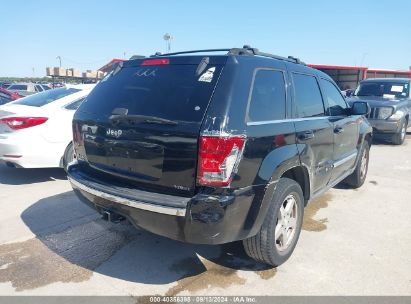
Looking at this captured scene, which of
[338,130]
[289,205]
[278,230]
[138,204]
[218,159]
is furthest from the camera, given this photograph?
[338,130]

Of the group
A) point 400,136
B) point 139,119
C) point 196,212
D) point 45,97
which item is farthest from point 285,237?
point 400,136

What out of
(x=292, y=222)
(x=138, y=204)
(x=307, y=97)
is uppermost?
(x=307, y=97)

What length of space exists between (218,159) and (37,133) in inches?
154

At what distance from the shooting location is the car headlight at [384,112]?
9891 millimetres

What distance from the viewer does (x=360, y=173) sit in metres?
5.86

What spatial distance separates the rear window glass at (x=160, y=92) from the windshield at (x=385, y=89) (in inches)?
374

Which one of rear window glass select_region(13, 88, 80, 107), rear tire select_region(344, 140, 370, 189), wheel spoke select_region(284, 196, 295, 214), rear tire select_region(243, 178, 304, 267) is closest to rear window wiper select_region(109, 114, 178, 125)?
rear tire select_region(243, 178, 304, 267)

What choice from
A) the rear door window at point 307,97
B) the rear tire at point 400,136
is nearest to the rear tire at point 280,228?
the rear door window at point 307,97

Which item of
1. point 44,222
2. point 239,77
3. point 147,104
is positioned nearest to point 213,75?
point 239,77

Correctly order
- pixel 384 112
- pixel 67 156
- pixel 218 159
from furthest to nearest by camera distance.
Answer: pixel 384 112, pixel 67 156, pixel 218 159

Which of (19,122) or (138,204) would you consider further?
(19,122)

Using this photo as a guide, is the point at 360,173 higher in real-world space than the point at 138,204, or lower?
lower

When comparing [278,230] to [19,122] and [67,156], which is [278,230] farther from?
[19,122]

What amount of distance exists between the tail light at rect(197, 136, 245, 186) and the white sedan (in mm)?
3776
